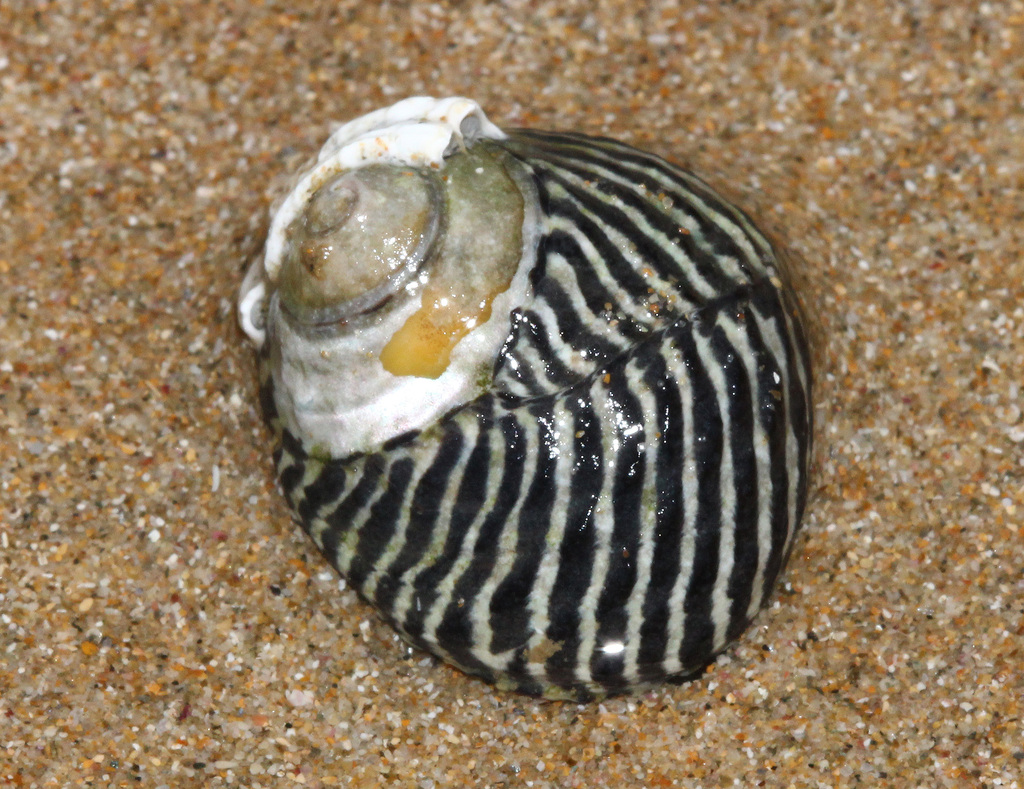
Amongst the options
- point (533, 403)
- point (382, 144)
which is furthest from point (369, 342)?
point (382, 144)

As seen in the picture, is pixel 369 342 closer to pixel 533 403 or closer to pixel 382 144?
pixel 533 403

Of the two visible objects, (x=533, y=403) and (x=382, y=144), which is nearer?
(x=533, y=403)

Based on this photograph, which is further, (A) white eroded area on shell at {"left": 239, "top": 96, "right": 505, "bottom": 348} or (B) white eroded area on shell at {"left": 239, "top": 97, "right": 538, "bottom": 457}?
(A) white eroded area on shell at {"left": 239, "top": 96, "right": 505, "bottom": 348}

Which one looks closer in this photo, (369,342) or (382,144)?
(369,342)

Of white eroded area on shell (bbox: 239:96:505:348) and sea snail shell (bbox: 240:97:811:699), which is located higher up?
white eroded area on shell (bbox: 239:96:505:348)

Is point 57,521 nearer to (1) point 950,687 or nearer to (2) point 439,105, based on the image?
(2) point 439,105

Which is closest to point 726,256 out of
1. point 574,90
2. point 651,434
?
point 651,434

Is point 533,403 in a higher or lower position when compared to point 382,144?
lower

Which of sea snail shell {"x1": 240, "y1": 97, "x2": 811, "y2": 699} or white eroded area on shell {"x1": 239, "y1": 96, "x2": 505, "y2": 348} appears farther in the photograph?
white eroded area on shell {"x1": 239, "y1": 96, "x2": 505, "y2": 348}
